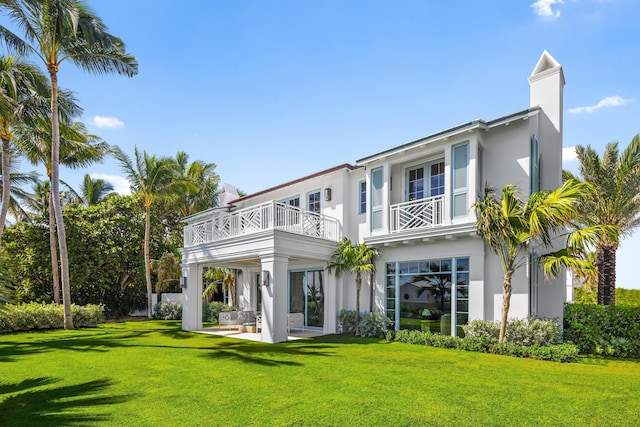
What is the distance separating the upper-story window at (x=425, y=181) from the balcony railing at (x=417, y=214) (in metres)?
0.43

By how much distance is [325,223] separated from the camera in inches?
618

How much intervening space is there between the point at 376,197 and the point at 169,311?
49.2 feet

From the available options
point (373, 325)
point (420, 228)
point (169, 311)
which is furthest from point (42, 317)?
point (420, 228)

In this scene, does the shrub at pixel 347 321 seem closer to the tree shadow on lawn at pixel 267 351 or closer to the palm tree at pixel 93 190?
the tree shadow on lawn at pixel 267 351

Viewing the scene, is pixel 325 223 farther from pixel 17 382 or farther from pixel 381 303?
pixel 17 382

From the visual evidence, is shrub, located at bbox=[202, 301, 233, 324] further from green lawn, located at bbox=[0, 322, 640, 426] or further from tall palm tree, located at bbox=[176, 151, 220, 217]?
green lawn, located at bbox=[0, 322, 640, 426]

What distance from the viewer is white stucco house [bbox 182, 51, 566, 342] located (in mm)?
11719

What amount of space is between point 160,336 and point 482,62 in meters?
14.3

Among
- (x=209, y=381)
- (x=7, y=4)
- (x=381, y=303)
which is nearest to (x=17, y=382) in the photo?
(x=209, y=381)

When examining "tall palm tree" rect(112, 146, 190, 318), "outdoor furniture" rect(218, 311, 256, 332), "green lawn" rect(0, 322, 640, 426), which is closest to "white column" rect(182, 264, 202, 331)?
"outdoor furniture" rect(218, 311, 256, 332)

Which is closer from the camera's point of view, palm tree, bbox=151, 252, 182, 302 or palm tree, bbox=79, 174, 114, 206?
palm tree, bbox=151, 252, 182, 302

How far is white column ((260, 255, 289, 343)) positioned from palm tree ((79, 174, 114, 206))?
24.2 m

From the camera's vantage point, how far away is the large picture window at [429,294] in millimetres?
12156

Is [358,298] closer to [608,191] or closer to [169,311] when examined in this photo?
[608,191]
